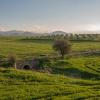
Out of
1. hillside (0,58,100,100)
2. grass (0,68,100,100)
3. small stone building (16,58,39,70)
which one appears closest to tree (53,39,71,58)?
Result: small stone building (16,58,39,70)

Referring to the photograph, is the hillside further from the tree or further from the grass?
the tree

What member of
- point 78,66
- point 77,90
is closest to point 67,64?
point 78,66

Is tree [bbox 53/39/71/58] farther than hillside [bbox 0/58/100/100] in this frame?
Yes

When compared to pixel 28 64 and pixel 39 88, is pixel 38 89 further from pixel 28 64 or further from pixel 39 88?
pixel 28 64

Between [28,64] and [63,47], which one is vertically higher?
[63,47]

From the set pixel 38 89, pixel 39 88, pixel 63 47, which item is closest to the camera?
pixel 38 89

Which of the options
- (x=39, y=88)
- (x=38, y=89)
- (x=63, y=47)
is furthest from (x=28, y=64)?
(x=38, y=89)

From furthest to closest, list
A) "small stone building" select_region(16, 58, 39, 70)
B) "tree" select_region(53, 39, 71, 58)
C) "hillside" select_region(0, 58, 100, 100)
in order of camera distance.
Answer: "tree" select_region(53, 39, 71, 58) < "small stone building" select_region(16, 58, 39, 70) < "hillside" select_region(0, 58, 100, 100)

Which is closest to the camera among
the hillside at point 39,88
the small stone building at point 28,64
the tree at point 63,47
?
the hillside at point 39,88

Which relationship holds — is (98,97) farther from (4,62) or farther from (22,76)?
(4,62)

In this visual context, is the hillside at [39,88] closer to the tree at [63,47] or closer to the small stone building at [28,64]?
the small stone building at [28,64]

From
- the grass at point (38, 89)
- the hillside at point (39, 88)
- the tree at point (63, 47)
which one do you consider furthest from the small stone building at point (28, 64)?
the grass at point (38, 89)

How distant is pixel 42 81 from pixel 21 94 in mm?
9724

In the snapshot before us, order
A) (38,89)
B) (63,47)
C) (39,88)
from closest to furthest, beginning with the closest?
(38,89) → (39,88) → (63,47)
